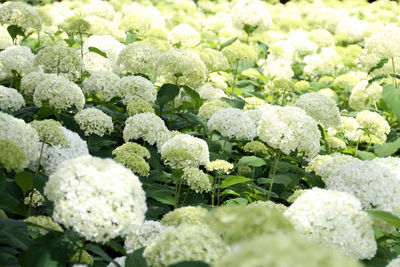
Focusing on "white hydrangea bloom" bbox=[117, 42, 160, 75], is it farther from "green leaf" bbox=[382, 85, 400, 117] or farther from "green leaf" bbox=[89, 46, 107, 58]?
"green leaf" bbox=[382, 85, 400, 117]

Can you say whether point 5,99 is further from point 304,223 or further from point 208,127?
point 304,223

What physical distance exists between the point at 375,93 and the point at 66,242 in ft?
17.8

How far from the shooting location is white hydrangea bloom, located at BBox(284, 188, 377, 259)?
2.19 meters

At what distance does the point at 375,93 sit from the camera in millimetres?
6500

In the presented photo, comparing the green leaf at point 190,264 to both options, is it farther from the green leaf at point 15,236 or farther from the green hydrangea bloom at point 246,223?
the green leaf at point 15,236

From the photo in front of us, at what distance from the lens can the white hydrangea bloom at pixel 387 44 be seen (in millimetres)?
5035

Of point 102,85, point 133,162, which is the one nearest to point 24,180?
point 133,162

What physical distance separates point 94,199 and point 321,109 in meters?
3.34

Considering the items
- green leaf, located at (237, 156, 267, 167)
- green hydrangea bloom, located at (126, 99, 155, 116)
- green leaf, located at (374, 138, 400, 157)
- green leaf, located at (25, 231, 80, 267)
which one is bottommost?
green leaf, located at (374, 138, 400, 157)

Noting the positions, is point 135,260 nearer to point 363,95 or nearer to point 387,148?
point 387,148

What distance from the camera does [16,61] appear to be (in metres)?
4.68

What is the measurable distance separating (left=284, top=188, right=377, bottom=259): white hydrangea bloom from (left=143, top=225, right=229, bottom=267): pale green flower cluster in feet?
1.73

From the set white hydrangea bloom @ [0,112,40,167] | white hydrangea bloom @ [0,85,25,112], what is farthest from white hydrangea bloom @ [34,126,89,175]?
white hydrangea bloom @ [0,85,25,112]

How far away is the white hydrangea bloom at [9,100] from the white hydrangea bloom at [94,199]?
2165 mm
